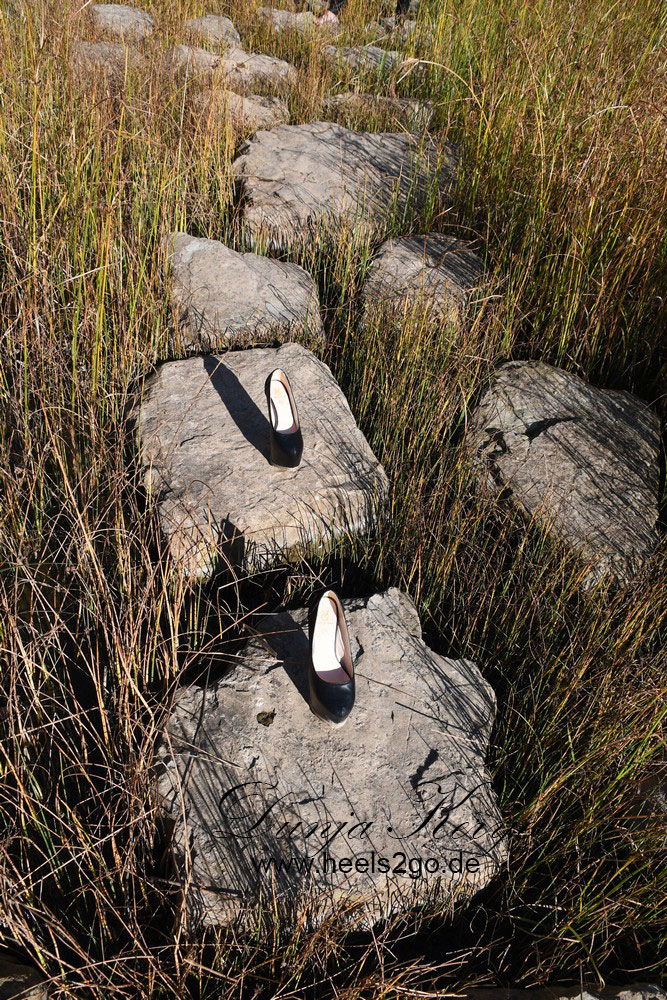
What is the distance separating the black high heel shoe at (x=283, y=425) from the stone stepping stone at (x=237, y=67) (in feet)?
6.95

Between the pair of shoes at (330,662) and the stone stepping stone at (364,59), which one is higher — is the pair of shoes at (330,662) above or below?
below

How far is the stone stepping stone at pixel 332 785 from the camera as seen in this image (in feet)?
4.30

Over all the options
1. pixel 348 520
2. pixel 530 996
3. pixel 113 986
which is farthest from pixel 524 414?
pixel 113 986

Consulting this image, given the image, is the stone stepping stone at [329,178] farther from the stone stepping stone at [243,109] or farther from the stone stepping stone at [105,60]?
the stone stepping stone at [105,60]

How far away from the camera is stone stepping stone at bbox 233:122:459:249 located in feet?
10.3

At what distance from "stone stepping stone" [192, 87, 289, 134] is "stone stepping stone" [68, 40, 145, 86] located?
0.32 m

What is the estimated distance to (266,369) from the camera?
2402mm

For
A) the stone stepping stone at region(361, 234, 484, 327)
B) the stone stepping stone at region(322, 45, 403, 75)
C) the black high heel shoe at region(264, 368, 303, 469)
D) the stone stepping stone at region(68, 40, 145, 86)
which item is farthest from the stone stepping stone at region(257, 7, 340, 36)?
the black high heel shoe at region(264, 368, 303, 469)

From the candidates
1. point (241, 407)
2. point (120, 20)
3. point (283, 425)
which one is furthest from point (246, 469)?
point (120, 20)

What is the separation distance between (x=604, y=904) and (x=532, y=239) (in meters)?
2.20

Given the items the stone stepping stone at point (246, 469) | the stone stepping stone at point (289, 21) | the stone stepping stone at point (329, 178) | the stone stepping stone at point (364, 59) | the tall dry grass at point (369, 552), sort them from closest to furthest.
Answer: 1. the tall dry grass at point (369, 552)
2. the stone stepping stone at point (246, 469)
3. the stone stepping stone at point (329, 178)
4. the stone stepping stone at point (364, 59)
5. the stone stepping stone at point (289, 21)

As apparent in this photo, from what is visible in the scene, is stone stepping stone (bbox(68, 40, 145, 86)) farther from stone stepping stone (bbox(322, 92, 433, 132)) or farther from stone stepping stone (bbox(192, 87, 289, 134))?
stone stepping stone (bbox(322, 92, 433, 132))

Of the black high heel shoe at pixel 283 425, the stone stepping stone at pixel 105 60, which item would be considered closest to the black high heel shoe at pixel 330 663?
the black high heel shoe at pixel 283 425

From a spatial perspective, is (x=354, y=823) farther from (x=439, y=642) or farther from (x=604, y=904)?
(x=439, y=642)
